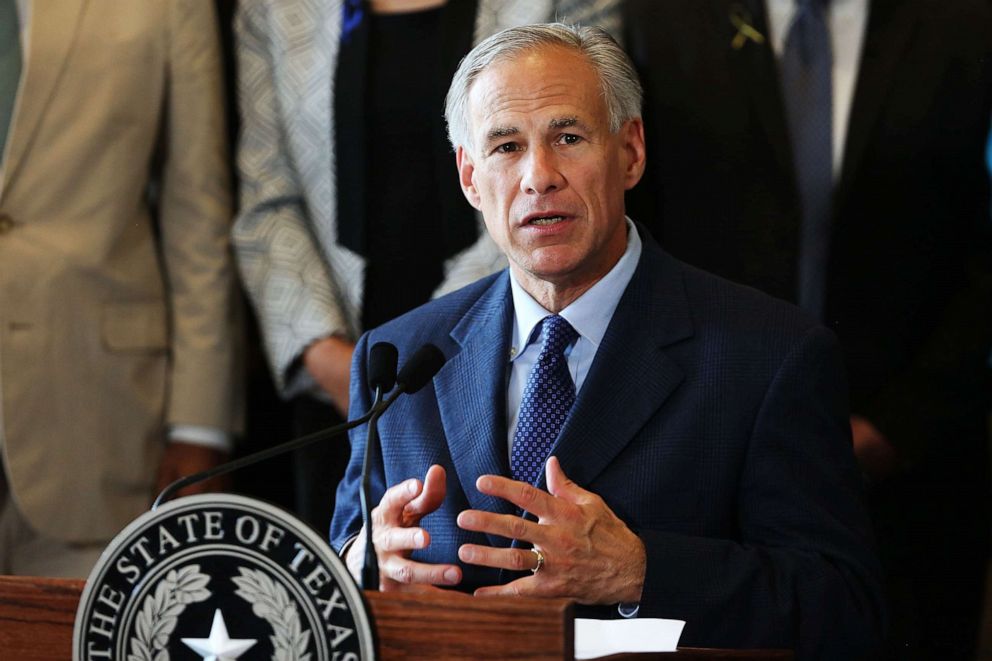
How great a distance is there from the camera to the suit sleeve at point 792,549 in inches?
70.5

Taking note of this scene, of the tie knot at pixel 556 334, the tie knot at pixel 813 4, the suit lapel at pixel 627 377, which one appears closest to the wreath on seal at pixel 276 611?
the suit lapel at pixel 627 377

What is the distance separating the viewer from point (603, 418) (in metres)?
1.97

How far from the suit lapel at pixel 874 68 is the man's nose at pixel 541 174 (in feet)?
2.82

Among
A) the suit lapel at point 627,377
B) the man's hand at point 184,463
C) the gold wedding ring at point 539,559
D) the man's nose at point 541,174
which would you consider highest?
Answer: the man's nose at point 541,174

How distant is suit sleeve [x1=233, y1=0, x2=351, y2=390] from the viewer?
2.93 metres

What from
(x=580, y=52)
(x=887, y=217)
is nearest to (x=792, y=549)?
(x=580, y=52)

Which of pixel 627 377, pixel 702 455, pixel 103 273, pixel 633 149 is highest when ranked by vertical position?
pixel 633 149

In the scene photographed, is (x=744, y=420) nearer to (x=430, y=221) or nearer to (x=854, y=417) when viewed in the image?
(x=854, y=417)

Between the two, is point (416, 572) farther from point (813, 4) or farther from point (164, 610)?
point (813, 4)

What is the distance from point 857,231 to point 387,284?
3.11 feet

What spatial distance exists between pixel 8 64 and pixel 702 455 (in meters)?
1.84

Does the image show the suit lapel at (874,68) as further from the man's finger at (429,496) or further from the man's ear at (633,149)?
the man's finger at (429,496)

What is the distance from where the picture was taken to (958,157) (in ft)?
8.88

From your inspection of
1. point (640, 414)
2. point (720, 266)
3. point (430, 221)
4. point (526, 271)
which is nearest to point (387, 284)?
point (430, 221)
